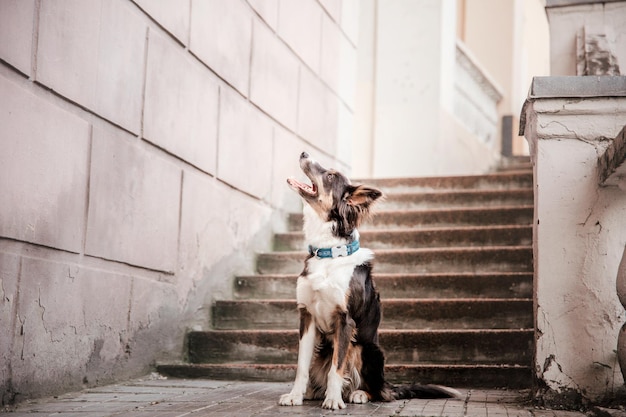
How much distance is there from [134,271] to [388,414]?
2.20 m

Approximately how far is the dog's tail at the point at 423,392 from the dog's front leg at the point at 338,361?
0.43m

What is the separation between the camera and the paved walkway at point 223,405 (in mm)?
3979

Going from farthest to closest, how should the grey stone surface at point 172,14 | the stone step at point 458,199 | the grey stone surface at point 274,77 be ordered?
the stone step at point 458,199 → the grey stone surface at point 274,77 → the grey stone surface at point 172,14

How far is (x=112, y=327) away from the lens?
514 cm

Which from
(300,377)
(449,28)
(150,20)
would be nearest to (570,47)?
(150,20)

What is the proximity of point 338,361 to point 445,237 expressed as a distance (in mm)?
3011

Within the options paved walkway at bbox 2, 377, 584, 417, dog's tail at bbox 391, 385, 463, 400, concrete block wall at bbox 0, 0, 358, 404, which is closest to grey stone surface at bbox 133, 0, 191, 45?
concrete block wall at bbox 0, 0, 358, 404

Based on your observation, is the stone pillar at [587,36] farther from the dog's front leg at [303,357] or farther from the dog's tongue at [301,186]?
the dog's front leg at [303,357]

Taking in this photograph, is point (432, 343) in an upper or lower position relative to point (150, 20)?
lower

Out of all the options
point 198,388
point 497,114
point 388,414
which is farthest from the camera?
point 497,114

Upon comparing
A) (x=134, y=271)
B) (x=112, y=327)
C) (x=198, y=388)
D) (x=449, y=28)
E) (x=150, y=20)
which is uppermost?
(x=449, y=28)

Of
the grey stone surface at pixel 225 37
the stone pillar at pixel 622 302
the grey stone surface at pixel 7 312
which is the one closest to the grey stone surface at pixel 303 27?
the grey stone surface at pixel 225 37

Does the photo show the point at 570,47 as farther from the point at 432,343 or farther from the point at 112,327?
the point at 112,327

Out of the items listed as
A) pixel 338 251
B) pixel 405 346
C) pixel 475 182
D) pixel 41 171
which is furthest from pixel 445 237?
pixel 41 171
